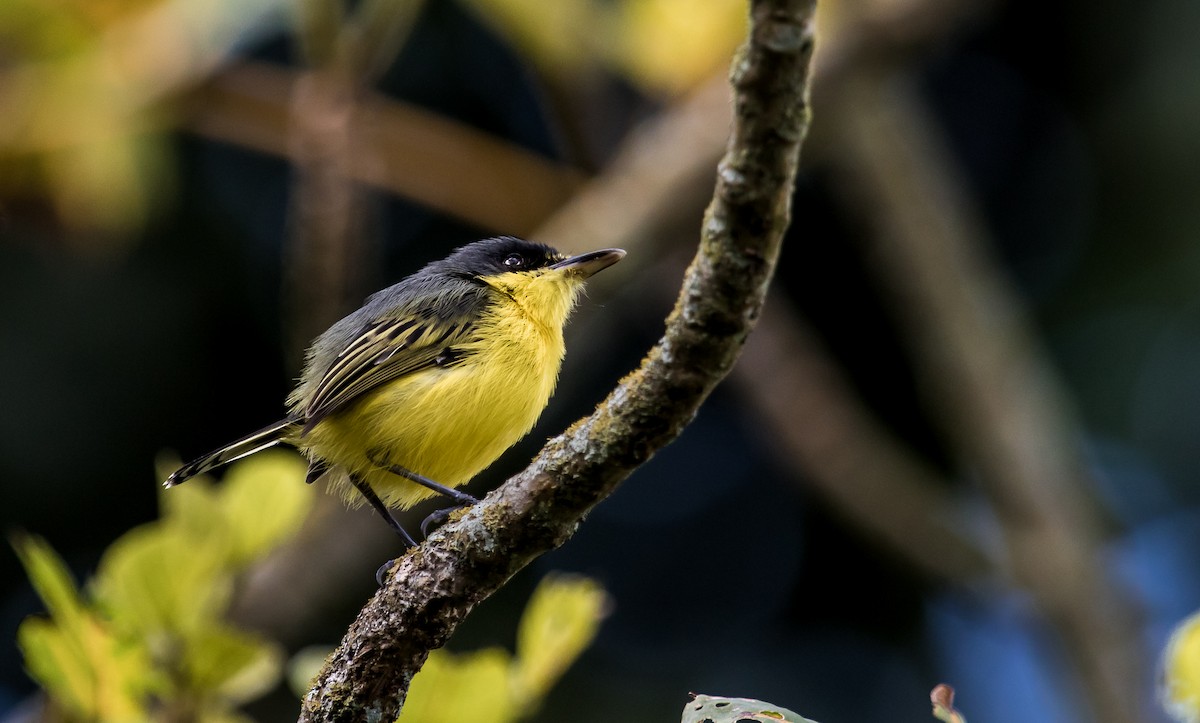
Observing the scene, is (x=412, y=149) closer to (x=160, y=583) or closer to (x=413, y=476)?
(x=413, y=476)

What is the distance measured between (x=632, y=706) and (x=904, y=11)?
4.66 metres

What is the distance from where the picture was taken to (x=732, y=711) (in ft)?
6.72

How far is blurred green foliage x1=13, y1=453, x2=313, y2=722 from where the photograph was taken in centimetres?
260

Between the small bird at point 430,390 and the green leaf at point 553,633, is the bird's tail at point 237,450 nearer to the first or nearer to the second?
the small bird at point 430,390

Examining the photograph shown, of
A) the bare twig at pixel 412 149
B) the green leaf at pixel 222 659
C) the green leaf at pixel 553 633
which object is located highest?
the bare twig at pixel 412 149

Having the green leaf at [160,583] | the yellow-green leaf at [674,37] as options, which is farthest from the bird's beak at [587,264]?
the green leaf at [160,583]

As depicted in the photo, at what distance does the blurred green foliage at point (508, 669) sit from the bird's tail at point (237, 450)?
4.15ft

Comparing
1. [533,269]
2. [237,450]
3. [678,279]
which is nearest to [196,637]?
[237,450]

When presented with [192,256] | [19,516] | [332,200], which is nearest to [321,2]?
[332,200]

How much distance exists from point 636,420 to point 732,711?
20.2 inches

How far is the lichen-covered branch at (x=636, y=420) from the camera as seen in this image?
166cm

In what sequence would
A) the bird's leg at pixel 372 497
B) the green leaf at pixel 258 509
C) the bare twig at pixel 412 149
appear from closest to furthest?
the green leaf at pixel 258 509 → the bird's leg at pixel 372 497 → the bare twig at pixel 412 149

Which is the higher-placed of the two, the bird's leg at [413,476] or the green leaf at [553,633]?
the bird's leg at [413,476]

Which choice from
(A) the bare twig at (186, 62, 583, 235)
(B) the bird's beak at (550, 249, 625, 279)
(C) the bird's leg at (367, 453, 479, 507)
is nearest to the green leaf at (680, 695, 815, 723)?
(C) the bird's leg at (367, 453, 479, 507)
